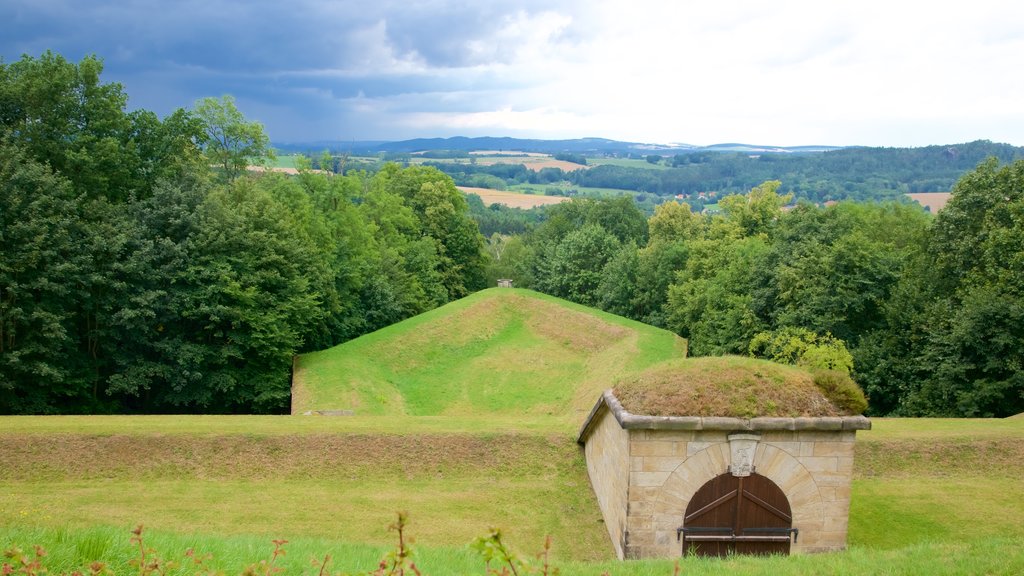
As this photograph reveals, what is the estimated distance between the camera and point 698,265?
154 ft

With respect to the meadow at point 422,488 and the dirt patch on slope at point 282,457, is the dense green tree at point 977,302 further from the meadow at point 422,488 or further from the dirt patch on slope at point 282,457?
the dirt patch on slope at point 282,457

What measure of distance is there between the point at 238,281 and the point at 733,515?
25388mm

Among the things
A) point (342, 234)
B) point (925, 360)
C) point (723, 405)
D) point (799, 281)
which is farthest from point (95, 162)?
point (925, 360)

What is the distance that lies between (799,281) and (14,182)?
33.2 meters

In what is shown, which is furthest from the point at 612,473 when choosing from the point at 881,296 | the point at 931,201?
the point at 931,201

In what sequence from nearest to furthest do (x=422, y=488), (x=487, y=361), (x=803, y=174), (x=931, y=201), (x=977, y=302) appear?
(x=422, y=488)
(x=977, y=302)
(x=487, y=361)
(x=931, y=201)
(x=803, y=174)

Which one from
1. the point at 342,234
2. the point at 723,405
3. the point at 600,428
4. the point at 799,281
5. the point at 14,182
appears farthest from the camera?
the point at 342,234

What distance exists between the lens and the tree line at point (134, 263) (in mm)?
27766

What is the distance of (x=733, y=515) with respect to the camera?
13242 mm

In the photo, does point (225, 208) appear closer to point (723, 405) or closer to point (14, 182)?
point (14, 182)

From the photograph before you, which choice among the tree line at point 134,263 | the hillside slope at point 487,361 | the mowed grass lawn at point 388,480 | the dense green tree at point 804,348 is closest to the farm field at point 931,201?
the dense green tree at point 804,348

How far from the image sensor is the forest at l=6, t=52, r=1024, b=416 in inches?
1078

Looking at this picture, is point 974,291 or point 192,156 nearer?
point 974,291

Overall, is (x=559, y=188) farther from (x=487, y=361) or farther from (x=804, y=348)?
(x=804, y=348)
